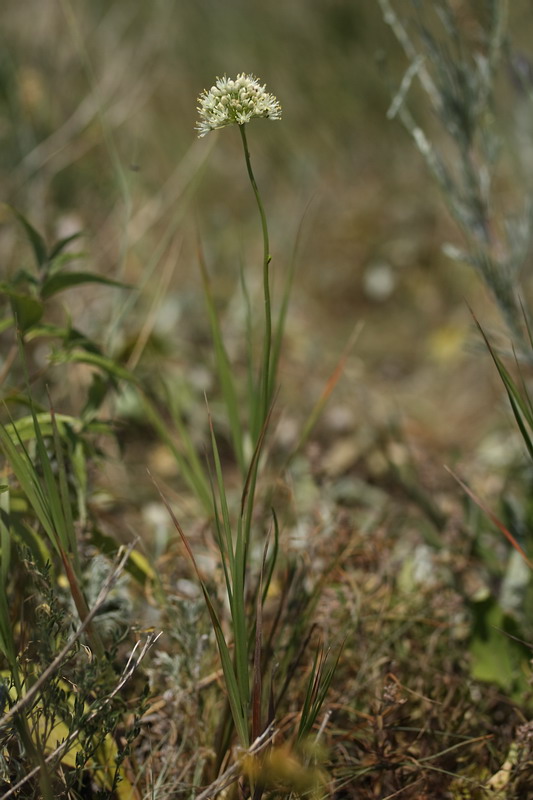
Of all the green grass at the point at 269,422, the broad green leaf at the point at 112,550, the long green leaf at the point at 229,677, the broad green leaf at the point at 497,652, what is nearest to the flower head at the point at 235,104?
the green grass at the point at 269,422

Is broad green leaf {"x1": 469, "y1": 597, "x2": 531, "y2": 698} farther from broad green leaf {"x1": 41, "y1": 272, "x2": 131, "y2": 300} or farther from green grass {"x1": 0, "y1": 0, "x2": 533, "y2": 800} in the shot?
broad green leaf {"x1": 41, "y1": 272, "x2": 131, "y2": 300}

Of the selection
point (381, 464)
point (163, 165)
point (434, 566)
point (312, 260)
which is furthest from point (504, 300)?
point (163, 165)

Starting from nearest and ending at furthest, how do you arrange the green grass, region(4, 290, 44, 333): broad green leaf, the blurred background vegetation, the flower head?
the flower head, the green grass, region(4, 290, 44, 333): broad green leaf, the blurred background vegetation

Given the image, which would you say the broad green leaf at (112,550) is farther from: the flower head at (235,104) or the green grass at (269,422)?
the flower head at (235,104)

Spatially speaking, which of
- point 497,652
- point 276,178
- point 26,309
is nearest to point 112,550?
point 26,309

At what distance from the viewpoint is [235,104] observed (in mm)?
838

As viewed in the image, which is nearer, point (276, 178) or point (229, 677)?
point (229, 677)

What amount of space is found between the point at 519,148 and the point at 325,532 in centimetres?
212

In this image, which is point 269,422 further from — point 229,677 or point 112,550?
point 229,677

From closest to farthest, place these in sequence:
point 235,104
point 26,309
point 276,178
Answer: point 235,104
point 26,309
point 276,178

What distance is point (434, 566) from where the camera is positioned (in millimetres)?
1509

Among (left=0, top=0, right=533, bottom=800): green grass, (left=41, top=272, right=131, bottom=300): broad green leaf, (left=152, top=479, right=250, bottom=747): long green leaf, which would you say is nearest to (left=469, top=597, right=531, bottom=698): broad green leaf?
(left=0, top=0, right=533, bottom=800): green grass

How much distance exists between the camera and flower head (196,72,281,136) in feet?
2.75

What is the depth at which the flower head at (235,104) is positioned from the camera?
0.84m
